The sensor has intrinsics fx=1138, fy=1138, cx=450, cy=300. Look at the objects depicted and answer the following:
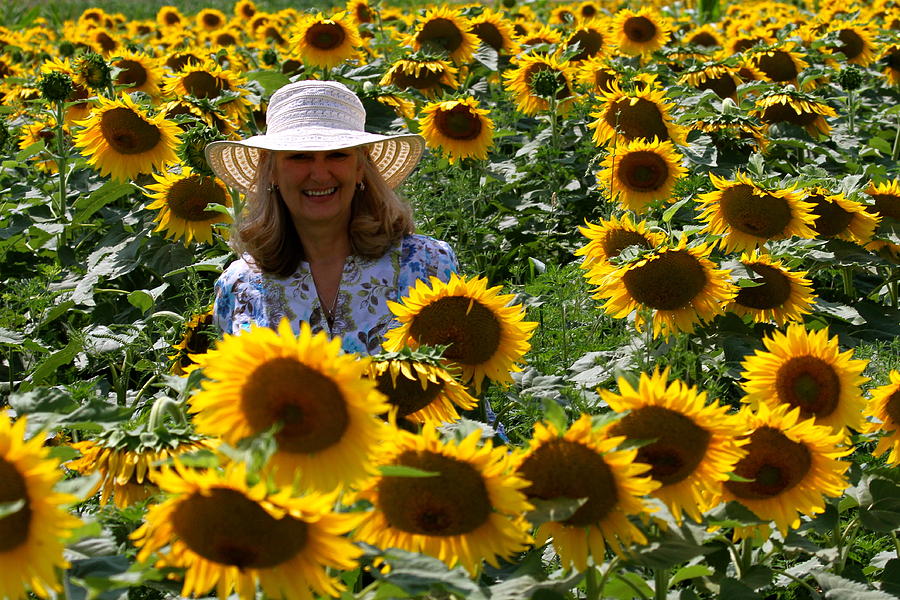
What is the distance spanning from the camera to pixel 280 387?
1440 mm

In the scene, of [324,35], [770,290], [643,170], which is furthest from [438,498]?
[324,35]

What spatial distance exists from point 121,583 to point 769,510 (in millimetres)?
1001

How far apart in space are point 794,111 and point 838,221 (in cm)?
141

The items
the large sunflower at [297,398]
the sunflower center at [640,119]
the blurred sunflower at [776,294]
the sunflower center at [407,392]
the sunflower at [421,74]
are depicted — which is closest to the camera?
the large sunflower at [297,398]

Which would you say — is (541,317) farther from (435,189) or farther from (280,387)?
(280,387)

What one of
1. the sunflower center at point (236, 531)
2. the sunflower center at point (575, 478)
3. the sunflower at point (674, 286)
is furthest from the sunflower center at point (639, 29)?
the sunflower center at point (236, 531)

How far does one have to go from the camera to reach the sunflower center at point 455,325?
2135mm

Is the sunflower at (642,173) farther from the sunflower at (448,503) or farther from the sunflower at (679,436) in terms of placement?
the sunflower at (448,503)

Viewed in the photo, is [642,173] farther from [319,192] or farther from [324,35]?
[324,35]

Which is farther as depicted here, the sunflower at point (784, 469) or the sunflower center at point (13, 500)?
the sunflower at point (784, 469)

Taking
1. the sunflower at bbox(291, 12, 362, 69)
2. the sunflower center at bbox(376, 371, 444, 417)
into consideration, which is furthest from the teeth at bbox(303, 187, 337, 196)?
the sunflower at bbox(291, 12, 362, 69)

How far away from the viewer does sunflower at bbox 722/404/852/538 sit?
1760mm

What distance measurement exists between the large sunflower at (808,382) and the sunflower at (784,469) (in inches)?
7.6

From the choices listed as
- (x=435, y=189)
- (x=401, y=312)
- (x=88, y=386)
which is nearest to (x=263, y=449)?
(x=401, y=312)
